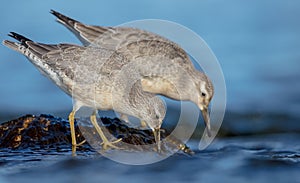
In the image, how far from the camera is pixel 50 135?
1025 centimetres

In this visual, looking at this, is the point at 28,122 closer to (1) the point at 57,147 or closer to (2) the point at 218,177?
(1) the point at 57,147

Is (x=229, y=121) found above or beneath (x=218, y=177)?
above

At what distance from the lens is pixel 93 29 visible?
12414 millimetres

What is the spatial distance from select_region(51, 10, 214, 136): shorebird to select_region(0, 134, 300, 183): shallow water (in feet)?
4.65

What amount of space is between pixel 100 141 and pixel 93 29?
266cm

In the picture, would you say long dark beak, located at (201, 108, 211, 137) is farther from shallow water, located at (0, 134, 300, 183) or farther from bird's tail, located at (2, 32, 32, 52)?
bird's tail, located at (2, 32, 32, 52)

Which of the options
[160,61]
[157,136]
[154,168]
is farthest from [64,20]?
[154,168]

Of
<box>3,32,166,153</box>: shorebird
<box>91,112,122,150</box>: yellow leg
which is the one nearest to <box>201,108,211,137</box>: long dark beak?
<box>3,32,166,153</box>: shorebird

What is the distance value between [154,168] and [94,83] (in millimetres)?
1637

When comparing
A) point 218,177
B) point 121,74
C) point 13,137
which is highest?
point 121,74

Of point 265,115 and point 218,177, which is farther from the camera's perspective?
point 265,115

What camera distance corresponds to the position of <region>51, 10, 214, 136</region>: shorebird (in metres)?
11.4

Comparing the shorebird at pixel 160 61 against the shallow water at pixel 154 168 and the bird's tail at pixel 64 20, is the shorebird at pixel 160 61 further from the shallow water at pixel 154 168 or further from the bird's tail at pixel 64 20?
the shallow water at pixel 154 168

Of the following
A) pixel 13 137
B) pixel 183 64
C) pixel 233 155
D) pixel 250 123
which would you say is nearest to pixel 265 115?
pixel 250 123
